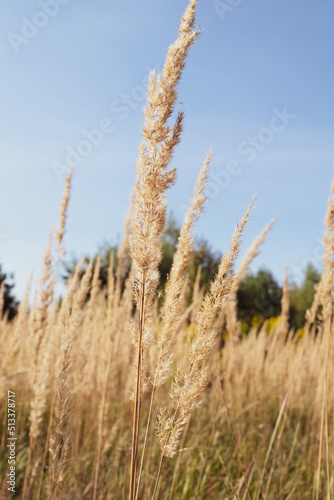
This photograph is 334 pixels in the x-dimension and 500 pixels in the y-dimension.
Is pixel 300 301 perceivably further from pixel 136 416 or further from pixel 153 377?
pixel 136 416

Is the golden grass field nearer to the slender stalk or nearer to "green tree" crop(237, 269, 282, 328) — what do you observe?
the slender stalk

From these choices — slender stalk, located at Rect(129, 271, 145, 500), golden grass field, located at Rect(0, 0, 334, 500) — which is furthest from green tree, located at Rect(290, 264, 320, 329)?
slender stalk, located at Rect(129, 271, 145, 500)

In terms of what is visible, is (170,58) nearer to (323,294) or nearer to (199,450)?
(323,294)

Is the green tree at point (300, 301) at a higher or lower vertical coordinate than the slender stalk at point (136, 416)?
higher

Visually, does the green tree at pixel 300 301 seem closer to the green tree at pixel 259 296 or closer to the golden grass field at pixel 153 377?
the green tree at pixel 259 296

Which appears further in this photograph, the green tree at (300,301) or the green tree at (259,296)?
the green tree at (300,301)

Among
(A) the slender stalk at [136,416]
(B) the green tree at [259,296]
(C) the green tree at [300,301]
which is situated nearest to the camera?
(A) the slender stalk at [136,416]

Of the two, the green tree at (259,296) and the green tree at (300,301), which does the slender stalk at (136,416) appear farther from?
the green tree at (300,301)

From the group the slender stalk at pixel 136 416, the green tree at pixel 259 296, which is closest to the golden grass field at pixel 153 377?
the slender stalk at pixel 136 416

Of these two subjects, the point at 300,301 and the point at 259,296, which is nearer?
the point at 259,296

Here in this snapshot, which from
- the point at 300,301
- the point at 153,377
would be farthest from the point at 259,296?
the point at 153,377

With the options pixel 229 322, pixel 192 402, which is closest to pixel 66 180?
pixel 192 402

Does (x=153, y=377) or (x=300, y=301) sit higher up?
(x=300, y=301)

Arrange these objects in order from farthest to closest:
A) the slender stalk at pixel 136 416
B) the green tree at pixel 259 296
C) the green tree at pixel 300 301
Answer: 1. the green tree at pixel 300 301
2. the green tree at pixel 259 296
3. the slender stalk at pixel 136 416
